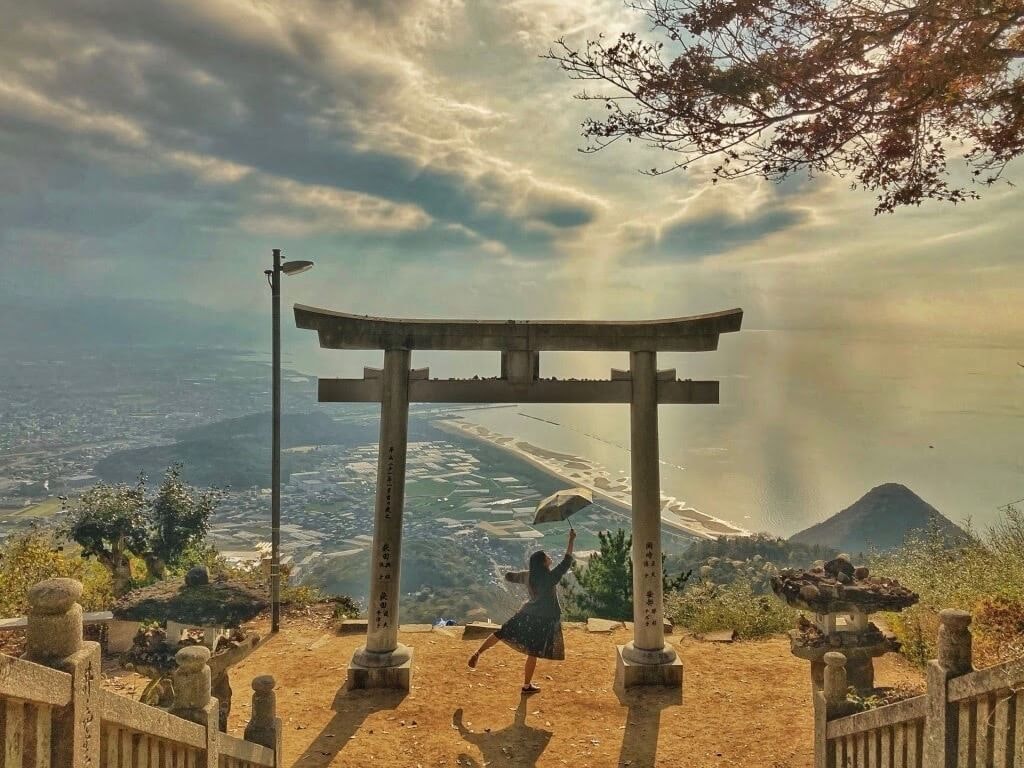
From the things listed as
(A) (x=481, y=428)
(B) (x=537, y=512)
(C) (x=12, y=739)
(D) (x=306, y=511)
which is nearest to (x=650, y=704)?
(B) (x=537, y=512)

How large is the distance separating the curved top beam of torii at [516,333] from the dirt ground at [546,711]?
4.57 m

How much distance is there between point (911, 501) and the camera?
93.5 ft

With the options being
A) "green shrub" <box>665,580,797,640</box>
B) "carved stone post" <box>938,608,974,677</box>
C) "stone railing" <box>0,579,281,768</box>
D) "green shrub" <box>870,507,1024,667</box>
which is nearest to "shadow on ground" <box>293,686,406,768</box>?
"stone railing" <box>0,579,281,768</box>

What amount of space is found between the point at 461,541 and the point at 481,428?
43.5 meters

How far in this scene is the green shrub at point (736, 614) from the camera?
1006 centimetres

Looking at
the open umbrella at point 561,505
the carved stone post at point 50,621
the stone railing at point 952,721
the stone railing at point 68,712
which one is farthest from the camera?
the open umbrella at point 561,505

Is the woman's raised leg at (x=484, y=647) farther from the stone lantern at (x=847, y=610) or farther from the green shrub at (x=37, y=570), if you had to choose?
the green shrub at (x=37, y=570)

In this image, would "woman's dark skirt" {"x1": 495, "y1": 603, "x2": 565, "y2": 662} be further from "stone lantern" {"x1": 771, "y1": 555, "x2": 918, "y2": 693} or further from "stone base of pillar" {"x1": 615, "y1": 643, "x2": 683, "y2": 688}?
"stone lantern" {"x1": 771, "y1": 555, "x2": 918, "y2": 693}

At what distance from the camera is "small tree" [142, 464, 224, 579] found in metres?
12.9

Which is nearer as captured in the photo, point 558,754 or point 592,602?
point 558,754

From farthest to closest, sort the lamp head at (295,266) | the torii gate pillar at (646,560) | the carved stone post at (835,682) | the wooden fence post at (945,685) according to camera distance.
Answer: the lamp head at (295,266) → the torii gate pillar at (646,560) → the carved stone post at (835,682) → the wooden fence post at (945,685)

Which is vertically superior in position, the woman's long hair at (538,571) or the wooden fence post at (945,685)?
the wooden fence post at (945,685)

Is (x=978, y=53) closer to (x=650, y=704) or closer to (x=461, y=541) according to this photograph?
(x=650, y=704)

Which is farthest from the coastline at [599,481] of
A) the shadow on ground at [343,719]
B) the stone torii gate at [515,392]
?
the shadow on ground at [343,719]
